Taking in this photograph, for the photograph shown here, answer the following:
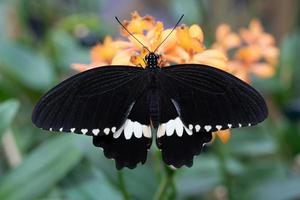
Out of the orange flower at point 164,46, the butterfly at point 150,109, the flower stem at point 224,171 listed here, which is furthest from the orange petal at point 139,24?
the flower stem at point 224,171

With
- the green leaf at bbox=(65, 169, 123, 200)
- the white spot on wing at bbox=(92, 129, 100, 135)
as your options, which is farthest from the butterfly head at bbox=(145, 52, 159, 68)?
the green leaf at bbox=(65, 169, 123, 200)

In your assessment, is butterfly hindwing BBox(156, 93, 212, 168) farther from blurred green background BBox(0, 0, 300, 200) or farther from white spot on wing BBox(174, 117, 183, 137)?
blurred green background BBox(0, 0, 300, 200)

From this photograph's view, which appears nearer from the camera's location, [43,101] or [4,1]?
[43,101]

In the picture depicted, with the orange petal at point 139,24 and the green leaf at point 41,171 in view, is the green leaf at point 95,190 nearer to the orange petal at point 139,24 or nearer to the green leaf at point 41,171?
the green leaf at point 41,171

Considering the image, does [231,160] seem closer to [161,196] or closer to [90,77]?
[161,196]

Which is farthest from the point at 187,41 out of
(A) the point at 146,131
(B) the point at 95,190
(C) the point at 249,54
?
(C) the point at 249,54

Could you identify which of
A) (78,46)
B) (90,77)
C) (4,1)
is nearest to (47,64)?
(78,46)

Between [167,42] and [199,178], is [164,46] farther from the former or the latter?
[199,178]
